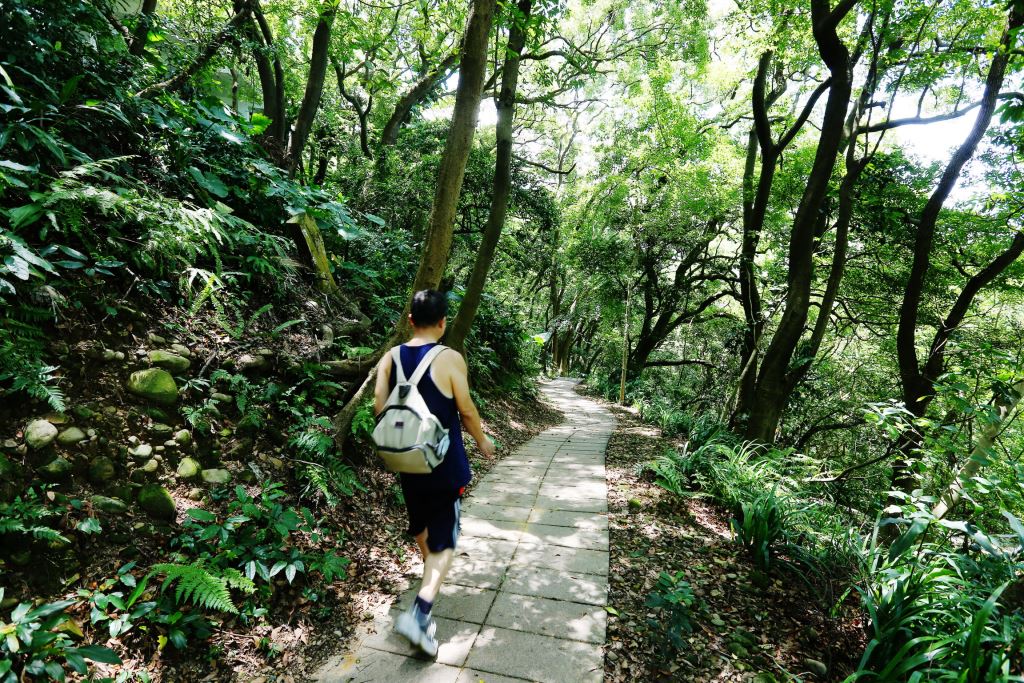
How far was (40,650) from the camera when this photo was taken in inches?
70.1

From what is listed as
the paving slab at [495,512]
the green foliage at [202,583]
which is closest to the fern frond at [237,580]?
the green foliage at [202,583]

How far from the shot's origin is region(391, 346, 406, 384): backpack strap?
7.97 feet

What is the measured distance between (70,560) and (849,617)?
445 centimetres

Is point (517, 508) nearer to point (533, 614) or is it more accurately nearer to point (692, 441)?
point (533, 614)

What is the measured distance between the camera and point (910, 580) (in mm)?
2533

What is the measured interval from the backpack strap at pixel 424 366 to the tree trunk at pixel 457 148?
1.88 meters

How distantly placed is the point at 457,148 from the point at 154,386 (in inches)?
125

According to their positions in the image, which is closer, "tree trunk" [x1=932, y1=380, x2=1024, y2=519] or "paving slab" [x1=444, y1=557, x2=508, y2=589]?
"tree trunk" [x1=932, y1=380, x2=1024, y2=519]

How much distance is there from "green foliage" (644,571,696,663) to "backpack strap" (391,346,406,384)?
74.2 inches

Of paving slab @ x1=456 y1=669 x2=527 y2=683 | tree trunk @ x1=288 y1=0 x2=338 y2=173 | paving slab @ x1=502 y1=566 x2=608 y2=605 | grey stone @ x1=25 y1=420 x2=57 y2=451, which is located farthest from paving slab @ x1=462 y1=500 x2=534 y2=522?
tree trunk @ x1=288 y1=0 x2=338 y2=173

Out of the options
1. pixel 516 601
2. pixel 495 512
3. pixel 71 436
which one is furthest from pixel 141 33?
pixel 516 601

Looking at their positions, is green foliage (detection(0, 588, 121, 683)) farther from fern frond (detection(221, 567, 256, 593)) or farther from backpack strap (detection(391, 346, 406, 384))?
backpack strap (detection(391, 346, 406, 384))

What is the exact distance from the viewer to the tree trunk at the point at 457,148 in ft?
13.6

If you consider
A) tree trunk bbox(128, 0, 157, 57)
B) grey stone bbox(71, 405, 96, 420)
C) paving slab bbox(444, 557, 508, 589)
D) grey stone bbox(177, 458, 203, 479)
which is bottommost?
paving slab bbox(444, 557, 508, 589)
